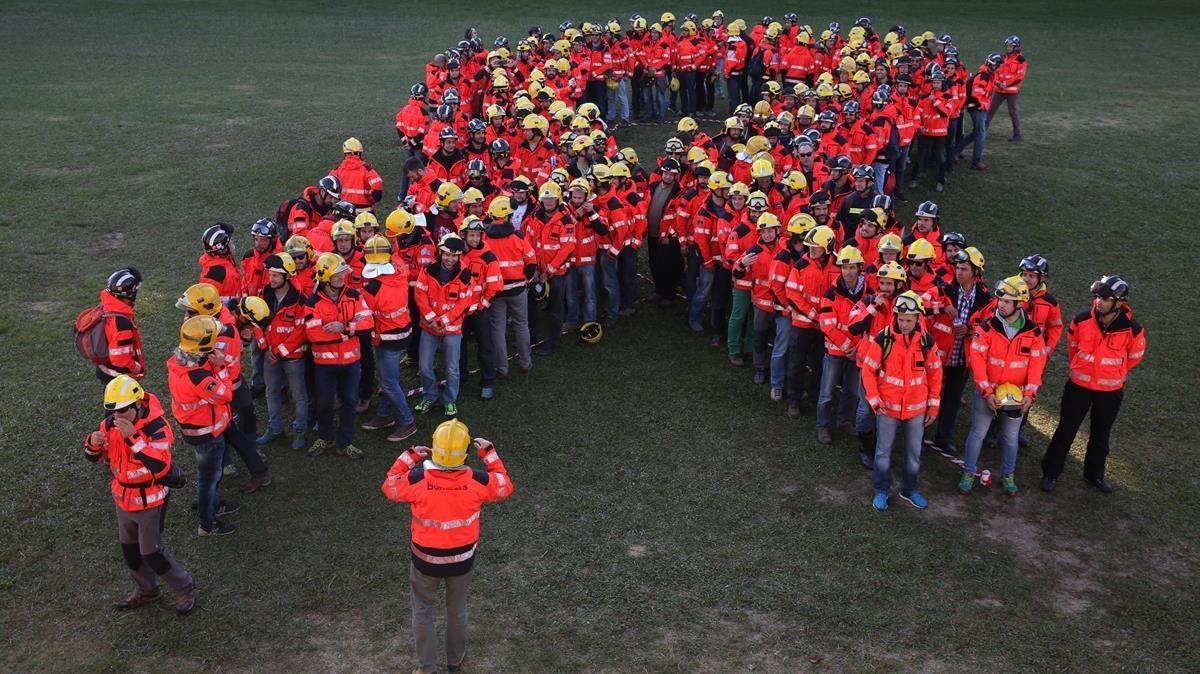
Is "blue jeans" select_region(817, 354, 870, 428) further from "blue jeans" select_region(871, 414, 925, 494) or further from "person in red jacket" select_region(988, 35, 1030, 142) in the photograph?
"person in red jacket" select_region(988, 35, 1030, 142)

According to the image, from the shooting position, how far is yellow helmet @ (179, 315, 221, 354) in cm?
861

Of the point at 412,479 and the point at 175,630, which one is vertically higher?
the point at 412,479

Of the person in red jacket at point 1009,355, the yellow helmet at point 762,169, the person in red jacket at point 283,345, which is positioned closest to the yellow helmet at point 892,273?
the person in red jacket at point 1009,355

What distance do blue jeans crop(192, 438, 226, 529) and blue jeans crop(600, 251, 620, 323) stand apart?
19.1ft

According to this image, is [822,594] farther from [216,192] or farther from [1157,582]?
[216,192]

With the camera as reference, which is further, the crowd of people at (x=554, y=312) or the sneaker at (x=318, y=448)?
the sneaker at (x=318, y=448)

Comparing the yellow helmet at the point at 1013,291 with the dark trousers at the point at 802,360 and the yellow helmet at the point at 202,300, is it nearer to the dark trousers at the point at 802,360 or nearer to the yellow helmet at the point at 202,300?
the dark trousers at the point at 802,360

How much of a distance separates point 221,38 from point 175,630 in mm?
30624

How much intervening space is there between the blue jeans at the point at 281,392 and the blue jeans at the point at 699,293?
17.2ft

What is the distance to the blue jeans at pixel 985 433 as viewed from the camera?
964 centimetres

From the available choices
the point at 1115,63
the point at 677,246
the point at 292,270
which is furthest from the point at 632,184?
the point at 1115,63

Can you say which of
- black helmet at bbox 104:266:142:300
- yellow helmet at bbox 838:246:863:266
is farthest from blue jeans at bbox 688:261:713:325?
black helmet at bbox 104:266:142:300

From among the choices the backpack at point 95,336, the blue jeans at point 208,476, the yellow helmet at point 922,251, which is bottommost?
the blue jeans at point 208,476

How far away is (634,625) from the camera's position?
8008 millimetres
